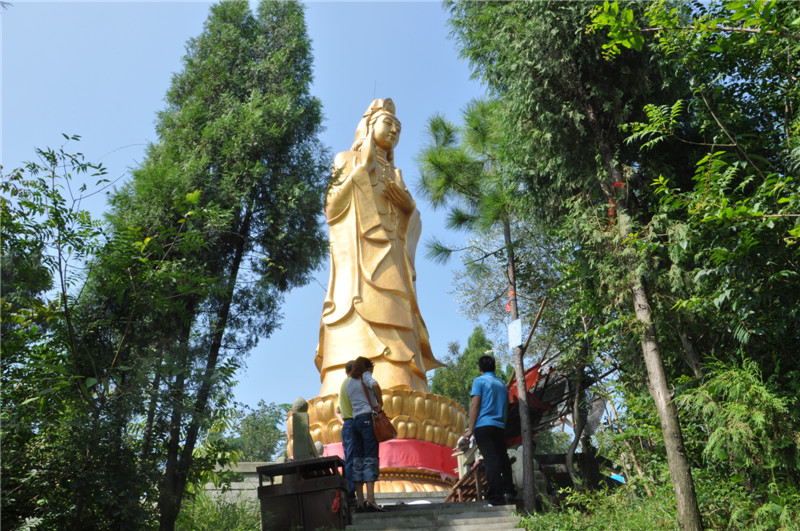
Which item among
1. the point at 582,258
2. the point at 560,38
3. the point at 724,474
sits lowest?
the point at 724,474

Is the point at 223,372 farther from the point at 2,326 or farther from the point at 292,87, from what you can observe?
the point at 292,87

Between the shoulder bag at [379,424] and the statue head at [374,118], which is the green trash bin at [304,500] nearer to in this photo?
the shoulder bag at [379,424]

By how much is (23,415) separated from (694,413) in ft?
15.3

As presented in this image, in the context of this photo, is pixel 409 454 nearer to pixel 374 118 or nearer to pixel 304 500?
pixel 304 500

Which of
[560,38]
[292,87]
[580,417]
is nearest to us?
[560,38]

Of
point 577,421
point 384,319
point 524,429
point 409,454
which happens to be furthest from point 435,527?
point 384,319

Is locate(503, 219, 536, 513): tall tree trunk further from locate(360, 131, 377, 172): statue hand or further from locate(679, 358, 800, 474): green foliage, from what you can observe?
locate(360, 131, 377, 172): statue hand

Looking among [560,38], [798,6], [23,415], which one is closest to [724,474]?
[798,6]

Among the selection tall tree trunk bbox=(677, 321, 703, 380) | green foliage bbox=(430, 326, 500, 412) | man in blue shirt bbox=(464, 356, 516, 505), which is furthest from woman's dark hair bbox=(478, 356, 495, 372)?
green foliage bbox=(430, 326, 500, 412)

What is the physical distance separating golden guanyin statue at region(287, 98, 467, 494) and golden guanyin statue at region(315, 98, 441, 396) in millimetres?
16

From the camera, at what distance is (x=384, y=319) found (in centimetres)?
1017

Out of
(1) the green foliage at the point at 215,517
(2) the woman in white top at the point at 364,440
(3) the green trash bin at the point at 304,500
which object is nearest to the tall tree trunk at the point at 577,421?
(2) the woman in white top at the point at 364,440

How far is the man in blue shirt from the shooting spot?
214 inches

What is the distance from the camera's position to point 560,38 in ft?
19.0
